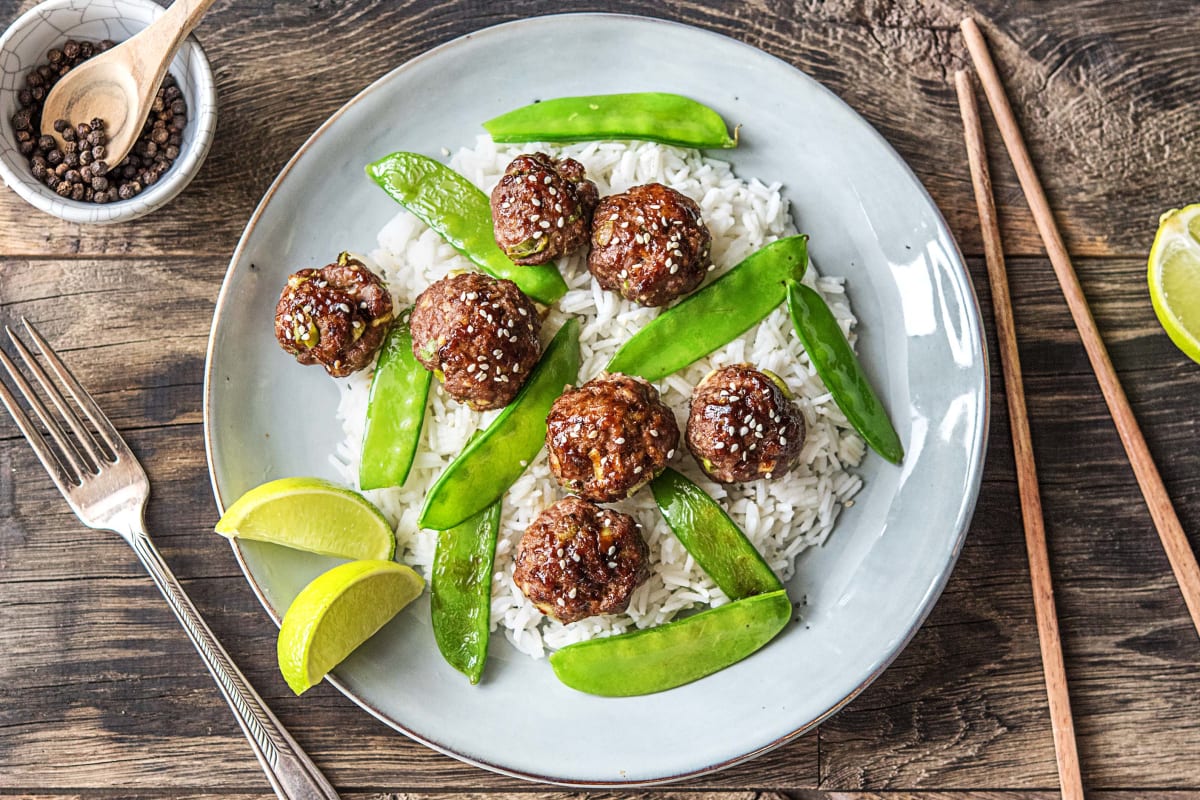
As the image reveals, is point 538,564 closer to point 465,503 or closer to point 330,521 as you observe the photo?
point 465,503

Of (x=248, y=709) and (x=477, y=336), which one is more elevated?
(x=477, y=336)

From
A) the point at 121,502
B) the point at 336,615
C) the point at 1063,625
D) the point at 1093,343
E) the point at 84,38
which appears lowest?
the point at 121,502

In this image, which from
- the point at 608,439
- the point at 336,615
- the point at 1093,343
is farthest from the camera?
the point at 1093,343

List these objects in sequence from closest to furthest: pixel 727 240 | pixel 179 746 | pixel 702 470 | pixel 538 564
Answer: pixel 538 564 → pixel 702 470 → pixel 727 240 → pixel 179 746

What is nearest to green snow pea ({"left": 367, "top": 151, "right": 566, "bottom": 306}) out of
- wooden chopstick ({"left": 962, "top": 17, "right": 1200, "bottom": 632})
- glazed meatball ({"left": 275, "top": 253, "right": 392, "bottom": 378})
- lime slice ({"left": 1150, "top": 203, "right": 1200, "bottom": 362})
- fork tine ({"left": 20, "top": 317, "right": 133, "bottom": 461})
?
glazed meatball ({"left": 275, "top": 253, "right": 392, "bottom": 378})

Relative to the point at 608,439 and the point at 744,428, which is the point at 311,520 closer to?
the point at 608,439

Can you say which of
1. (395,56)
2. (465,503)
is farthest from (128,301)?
(465,503)

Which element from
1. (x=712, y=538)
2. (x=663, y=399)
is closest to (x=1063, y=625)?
(x=712, y=538)

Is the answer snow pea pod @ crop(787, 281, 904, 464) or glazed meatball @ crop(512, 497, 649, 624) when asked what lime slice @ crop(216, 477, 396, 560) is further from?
snow pea pod @ crop(787, 281, 904, 464)
